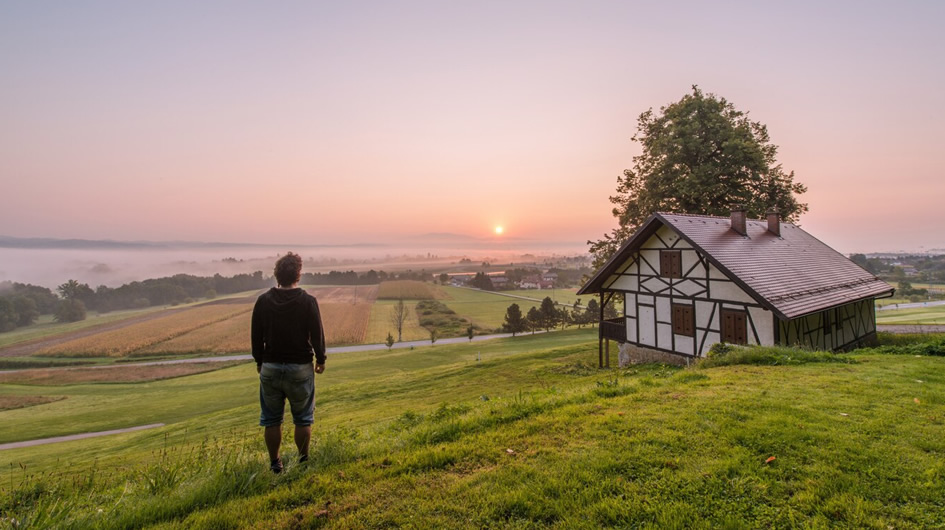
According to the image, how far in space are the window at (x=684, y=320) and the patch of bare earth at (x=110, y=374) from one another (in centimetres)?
4793

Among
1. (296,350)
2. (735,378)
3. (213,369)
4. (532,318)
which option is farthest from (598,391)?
(532,318)

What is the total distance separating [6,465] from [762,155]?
39.0m

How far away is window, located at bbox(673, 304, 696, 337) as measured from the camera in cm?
1582

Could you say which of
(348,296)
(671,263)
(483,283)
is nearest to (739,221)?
(671,263)

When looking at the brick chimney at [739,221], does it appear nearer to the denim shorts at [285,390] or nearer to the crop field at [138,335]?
the denim shorts at [285,390]

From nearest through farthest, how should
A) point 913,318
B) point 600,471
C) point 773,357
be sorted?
1. point 600,471
2. point 773,357
3. point 913,318

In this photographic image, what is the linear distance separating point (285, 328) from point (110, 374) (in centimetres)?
5486

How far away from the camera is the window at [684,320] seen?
623 inches

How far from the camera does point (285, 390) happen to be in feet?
14.1

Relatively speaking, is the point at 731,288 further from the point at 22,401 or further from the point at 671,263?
the point at 22,401

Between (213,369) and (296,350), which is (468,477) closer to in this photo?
(296,350)

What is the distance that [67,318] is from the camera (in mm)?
97562

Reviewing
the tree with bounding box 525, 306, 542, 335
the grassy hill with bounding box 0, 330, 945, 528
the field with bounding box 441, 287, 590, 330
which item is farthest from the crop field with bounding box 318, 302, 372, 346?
the grassy hill with bounding box 0, 330, 945, 528

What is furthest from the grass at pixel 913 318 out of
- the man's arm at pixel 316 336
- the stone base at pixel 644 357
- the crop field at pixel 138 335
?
the crop field at pixel 138 335
